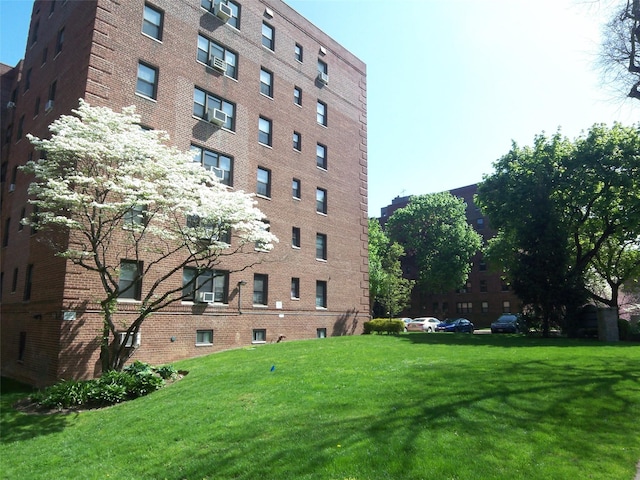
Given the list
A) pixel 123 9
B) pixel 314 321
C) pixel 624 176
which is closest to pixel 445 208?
pixel 624 176

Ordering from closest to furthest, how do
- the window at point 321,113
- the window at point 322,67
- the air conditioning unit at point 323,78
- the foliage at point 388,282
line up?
the window at point 321,113 < the air conditioning unit at point 323,78 < the window at point 322,67 < the foliage at point 388,282

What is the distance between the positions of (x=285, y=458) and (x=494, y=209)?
2531 cm

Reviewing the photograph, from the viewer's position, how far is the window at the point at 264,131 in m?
22.2

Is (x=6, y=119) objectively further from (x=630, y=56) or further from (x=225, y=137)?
(x=630, y=56)

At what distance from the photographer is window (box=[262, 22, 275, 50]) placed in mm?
23516

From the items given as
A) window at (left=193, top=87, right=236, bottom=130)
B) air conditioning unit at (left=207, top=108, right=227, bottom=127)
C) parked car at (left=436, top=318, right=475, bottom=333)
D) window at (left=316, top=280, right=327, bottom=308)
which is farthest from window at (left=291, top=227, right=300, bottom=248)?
parked car at (left=436, top=318, right=475, bottom=333)

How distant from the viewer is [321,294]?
2436 cm

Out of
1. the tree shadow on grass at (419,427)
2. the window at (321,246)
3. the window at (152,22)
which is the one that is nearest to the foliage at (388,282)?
the window at (321,246)

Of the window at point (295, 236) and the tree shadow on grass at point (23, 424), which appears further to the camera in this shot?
the window at point (295, 236)

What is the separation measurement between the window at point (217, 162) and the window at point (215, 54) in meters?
4.36

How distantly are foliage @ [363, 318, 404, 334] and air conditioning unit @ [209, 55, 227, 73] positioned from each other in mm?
16337

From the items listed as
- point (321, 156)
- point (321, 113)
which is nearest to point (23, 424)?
point (321, 156)

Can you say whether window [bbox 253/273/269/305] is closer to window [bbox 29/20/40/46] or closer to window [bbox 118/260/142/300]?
window [bbox 118/260/142/300]

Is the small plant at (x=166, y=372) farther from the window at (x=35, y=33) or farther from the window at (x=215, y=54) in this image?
the window at (x=35, y=33)
